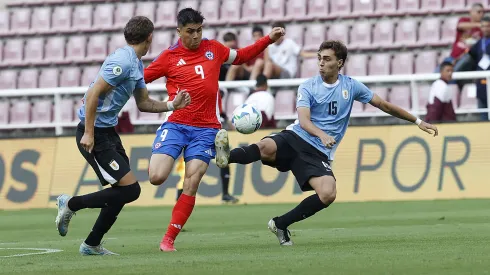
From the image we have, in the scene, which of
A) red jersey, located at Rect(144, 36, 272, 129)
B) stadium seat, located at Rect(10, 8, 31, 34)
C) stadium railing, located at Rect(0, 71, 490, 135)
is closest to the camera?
red jersey, located at Rect(144, 36, 272, 129)

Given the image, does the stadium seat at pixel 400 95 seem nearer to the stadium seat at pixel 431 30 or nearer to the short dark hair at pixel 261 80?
the stadium seat at pixel 431 30

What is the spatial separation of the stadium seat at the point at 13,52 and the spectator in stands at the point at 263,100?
788 cm

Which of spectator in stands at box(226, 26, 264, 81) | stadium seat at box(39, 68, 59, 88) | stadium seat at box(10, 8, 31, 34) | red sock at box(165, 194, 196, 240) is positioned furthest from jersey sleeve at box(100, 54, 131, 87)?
stadium seat at box(10, 8, 31, 34)

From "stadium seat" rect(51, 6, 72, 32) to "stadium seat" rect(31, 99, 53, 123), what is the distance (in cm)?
306

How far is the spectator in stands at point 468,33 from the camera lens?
67.9ft

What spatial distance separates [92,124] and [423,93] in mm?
11919

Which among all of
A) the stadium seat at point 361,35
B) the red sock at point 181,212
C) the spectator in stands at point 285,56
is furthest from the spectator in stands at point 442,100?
the red sock at point 181,212

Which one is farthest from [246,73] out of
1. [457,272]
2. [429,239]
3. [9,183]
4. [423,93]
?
[457,272]

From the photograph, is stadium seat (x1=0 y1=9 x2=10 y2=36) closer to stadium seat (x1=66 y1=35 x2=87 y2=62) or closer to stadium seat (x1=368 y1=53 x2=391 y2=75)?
stadium seat (x1=66 y1=35 x2=87 y2=62)

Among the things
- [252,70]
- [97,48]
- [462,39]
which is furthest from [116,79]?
[97,48]

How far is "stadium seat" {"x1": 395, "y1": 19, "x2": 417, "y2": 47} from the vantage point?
74.8 feet

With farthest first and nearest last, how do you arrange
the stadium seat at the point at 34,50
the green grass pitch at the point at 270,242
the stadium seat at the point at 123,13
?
the stadium seat at the point at 123,13, the stadium seat at the point at 34,50, the green grass pitch at the point at 270,242

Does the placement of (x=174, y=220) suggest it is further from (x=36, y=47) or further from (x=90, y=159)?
(x=36, y=47)

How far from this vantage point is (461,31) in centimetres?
2088
